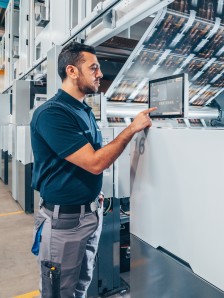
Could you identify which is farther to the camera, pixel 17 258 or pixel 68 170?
pixel 17 258

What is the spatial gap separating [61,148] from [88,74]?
0.40 metres

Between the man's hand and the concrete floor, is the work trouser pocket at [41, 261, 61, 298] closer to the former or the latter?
the man's hand

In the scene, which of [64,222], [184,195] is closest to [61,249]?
[64,222]

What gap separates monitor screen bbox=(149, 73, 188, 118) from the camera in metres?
1.02

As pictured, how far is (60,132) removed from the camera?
117 cm

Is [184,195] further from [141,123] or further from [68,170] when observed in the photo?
[68,170]

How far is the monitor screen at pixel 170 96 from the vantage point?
3.34ft

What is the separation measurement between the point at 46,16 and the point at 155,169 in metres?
2.27

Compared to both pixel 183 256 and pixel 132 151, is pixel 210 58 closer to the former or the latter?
pixel 132 151

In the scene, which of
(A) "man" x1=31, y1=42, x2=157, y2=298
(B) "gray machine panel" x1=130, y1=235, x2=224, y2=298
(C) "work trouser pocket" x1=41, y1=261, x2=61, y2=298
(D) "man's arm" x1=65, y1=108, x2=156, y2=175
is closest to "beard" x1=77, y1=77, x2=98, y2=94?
(A) "man" x1=31, y1=42, x2=157, y2=298

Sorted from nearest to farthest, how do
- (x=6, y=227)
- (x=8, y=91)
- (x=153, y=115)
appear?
(x=153, y=115), (x=6, y=227), (x=8, y=91)

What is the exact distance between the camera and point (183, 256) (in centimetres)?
94

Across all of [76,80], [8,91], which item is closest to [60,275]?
[76,80]

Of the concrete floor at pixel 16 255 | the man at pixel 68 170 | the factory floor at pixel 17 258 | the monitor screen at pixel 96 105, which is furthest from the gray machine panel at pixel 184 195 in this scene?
the concrete floor at pixel 16 255
